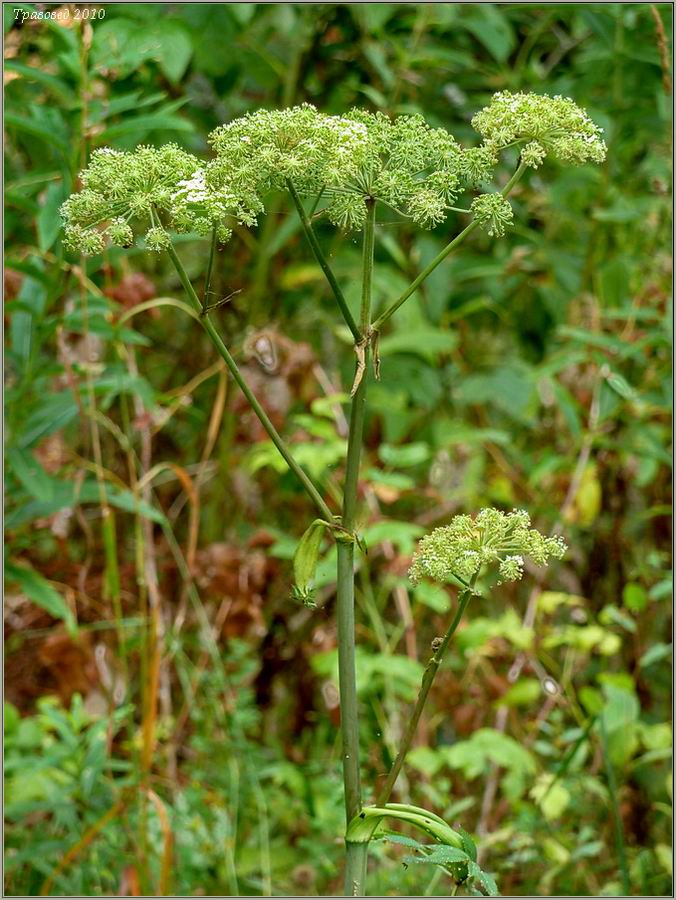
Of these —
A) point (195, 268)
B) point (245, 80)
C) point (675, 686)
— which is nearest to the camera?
point (675, 686)

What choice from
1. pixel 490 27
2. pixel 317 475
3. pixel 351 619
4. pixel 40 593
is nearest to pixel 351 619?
pixel 351 619

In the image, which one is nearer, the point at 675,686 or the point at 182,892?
the point at 675,686

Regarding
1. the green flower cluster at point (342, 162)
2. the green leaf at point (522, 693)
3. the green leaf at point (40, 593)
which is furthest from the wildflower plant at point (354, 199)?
the green leaf at point (522, 693)

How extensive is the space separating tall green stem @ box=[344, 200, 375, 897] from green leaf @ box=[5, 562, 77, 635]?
1.43 m

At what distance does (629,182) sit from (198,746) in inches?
98.3

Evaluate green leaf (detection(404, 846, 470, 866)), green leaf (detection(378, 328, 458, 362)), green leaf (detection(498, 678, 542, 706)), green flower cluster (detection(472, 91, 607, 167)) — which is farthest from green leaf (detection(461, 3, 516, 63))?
green leaf (detection(404, 846, 470, 866))

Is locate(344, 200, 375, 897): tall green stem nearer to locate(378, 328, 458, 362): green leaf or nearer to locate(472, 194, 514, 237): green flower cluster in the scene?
locate(472, 194, 514, 237): green flower cluster

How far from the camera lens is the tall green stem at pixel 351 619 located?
1168 mm

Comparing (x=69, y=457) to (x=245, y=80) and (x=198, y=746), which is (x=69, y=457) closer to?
(x=198, y=746)

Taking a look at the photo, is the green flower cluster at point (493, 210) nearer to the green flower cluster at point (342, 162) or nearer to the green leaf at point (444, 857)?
the green flower cluster at point (342, 162)

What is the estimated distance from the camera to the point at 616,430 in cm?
349

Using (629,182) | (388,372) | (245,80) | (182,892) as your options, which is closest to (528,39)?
(629,182)

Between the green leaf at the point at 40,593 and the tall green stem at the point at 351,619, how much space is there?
143 centimetres

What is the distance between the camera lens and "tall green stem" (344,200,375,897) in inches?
46.0
